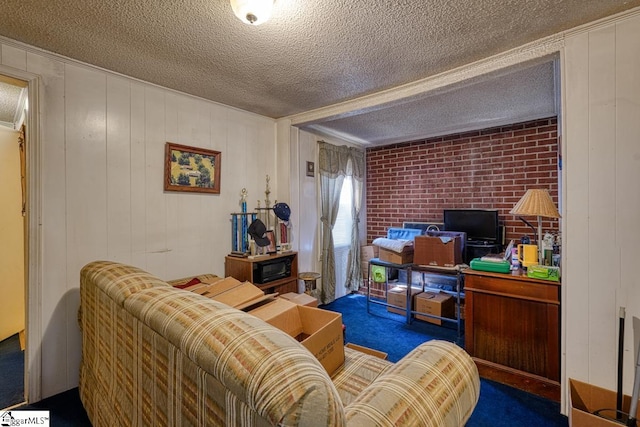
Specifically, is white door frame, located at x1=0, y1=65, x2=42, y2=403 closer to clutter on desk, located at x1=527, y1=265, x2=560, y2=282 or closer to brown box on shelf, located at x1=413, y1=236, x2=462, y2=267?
brown box on shelf, located at x1=413, y1=236, x2=462, y2=267

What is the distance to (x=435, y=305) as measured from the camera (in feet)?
10.3

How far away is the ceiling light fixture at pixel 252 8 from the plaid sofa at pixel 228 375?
1.24 m

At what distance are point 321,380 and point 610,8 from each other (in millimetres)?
2276

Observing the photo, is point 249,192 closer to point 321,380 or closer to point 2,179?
point 2,179

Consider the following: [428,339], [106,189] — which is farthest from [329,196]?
[106,189]

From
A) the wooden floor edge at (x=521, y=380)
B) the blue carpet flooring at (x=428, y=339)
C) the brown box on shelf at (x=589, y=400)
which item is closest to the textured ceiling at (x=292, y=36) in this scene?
the brown box on shelf at (x=589, y=400)

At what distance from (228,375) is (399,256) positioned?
283 cm

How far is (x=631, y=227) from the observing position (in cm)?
159

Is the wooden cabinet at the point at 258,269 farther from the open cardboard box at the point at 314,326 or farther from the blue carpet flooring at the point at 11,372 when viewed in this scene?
the blue carpet flooring at the point at 11,372

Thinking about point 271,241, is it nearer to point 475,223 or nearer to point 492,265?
point 492,265

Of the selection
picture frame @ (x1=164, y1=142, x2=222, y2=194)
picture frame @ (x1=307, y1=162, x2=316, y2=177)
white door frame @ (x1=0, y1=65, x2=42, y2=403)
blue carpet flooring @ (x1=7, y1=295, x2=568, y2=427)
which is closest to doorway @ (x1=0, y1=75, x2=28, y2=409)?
blue carpet flooring @ (x1=7, y1=295, x2=568, y2=427)

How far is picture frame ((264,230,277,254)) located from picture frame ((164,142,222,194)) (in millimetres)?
641

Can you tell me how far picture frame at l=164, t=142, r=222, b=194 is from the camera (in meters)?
2.49

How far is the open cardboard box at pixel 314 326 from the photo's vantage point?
4.62ft
